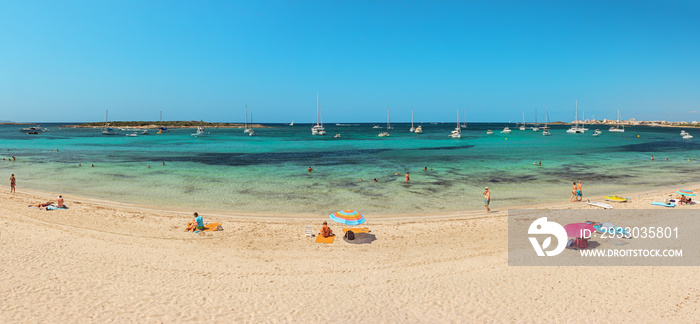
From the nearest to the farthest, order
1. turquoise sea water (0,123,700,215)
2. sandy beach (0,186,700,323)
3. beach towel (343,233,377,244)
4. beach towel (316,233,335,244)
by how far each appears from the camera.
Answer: sandy beach (0,186,700,323)
beach towel (316,233,335,244)
beach towel (343,233,377,244)
turquoise sea water (0,123,700,215)

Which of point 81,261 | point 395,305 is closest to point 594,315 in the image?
point 395,305

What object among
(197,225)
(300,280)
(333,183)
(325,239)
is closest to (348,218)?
(325,239)

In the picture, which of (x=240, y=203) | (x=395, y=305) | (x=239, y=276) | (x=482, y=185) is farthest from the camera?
(x=482, y=185)

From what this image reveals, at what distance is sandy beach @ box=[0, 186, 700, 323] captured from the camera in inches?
380

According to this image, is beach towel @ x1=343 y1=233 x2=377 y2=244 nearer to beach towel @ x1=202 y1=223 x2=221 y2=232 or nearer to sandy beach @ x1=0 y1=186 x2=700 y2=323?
sandy beach @ x1=0 y1=186 x2=700 y2=323

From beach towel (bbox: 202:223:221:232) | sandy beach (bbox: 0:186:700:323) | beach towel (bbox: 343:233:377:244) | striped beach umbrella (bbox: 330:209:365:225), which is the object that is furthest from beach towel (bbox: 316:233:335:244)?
beach towel (bbox: 202:223:221:232)

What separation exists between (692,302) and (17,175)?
48944mm

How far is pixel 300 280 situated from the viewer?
11938 mm

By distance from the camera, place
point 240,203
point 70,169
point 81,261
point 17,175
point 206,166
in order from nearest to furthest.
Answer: point 81,261 → point 240,203 → point 17,175 → point 70,169 → point 206,166

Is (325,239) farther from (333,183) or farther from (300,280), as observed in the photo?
(333,183)

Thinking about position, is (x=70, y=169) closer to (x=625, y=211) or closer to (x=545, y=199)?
(x=545, y=199)

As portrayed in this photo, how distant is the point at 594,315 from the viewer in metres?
9.50

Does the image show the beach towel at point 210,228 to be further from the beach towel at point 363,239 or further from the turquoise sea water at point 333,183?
the beach towel at point 363,239

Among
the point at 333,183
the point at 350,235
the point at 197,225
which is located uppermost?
the point at 333,183
